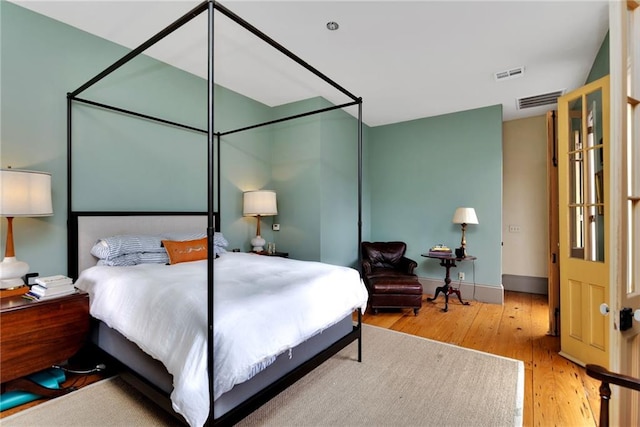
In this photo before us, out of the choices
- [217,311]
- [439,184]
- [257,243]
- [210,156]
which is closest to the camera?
[210,156]

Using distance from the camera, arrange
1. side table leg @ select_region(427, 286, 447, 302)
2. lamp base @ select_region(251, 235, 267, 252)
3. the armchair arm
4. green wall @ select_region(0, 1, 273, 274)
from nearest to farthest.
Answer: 1. green wall @ select_region(0, 1, 273, 274)
2. lamp base @ select_region(251, 235, 267, 252)
3. side table leg @ select_region(427, 286, 447, 302)
4. the armchair arm

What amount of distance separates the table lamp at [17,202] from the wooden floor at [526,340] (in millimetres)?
3244

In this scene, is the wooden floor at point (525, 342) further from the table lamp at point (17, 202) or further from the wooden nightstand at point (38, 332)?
the table lamp at point (17, 202)

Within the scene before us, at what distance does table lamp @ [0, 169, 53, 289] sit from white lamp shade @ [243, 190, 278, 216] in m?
2.05

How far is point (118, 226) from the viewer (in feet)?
9.41

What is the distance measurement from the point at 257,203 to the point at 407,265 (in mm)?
2365

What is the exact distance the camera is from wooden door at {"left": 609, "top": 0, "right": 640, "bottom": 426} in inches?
46.9

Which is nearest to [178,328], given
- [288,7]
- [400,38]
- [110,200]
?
[110,200]

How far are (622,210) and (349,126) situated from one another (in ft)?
13.4

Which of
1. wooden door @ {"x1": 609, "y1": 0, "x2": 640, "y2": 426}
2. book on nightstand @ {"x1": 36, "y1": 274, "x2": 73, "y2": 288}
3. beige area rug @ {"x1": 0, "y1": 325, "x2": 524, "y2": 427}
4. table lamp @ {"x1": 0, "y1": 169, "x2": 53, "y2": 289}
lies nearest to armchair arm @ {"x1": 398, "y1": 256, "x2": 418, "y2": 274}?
beige area rug @ {"x1": 0, "y1": 325, "x2": 524, "y2": 427}

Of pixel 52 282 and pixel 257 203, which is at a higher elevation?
pixel 257 203

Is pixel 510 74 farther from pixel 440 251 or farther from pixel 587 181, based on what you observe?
pixel 440 251

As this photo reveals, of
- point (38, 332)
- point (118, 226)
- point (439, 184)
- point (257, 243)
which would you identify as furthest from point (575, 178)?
point (38, 332)

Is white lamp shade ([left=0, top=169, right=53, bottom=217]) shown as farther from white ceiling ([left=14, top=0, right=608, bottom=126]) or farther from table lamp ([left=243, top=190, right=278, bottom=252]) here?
table lamp ([left=243, top=190, right=278, bottom=252])
